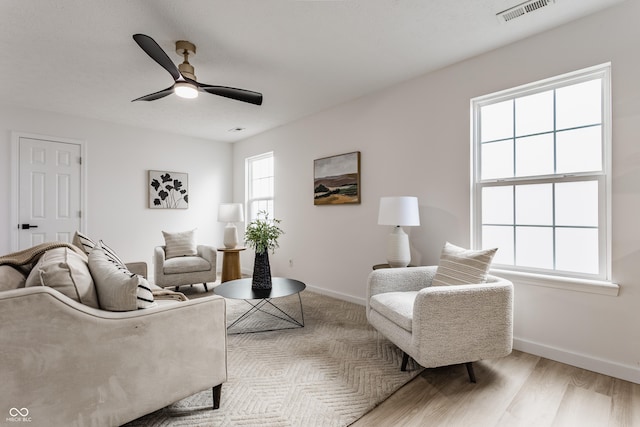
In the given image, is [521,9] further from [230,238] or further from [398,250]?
[230,238]

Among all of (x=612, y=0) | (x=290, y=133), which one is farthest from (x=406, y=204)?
(x=290, y=133)

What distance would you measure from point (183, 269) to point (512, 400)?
11.9 feet

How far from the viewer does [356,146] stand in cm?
368

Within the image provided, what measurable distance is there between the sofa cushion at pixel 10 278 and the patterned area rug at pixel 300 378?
886 mm

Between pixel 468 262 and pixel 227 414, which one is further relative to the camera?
pixel 468 262

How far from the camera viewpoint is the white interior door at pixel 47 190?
388 cm

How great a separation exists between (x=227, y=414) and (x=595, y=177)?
2808 millimetres

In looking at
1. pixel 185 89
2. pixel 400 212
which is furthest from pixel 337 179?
pixel 185 89

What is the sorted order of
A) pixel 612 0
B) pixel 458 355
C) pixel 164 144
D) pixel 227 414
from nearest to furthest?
pixel 227 414 → pixel 458 355 → pixel 612 0 → pixel 164 144

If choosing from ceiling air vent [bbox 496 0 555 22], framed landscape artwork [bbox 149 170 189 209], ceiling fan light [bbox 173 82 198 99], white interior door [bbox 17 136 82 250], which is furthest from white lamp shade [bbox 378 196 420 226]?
white interior door [bbox 17 136 82 250]

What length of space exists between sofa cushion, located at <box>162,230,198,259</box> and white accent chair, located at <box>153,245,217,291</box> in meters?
0.07

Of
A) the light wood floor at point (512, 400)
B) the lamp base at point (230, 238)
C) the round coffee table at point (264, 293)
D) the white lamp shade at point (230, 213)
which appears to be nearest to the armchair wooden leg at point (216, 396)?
the light wood floor at point (512, 400)

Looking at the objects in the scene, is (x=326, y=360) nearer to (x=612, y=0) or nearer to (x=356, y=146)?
(x=356, y=146)

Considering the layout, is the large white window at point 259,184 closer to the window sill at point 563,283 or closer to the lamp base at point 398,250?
the lamp base at point 398,250
